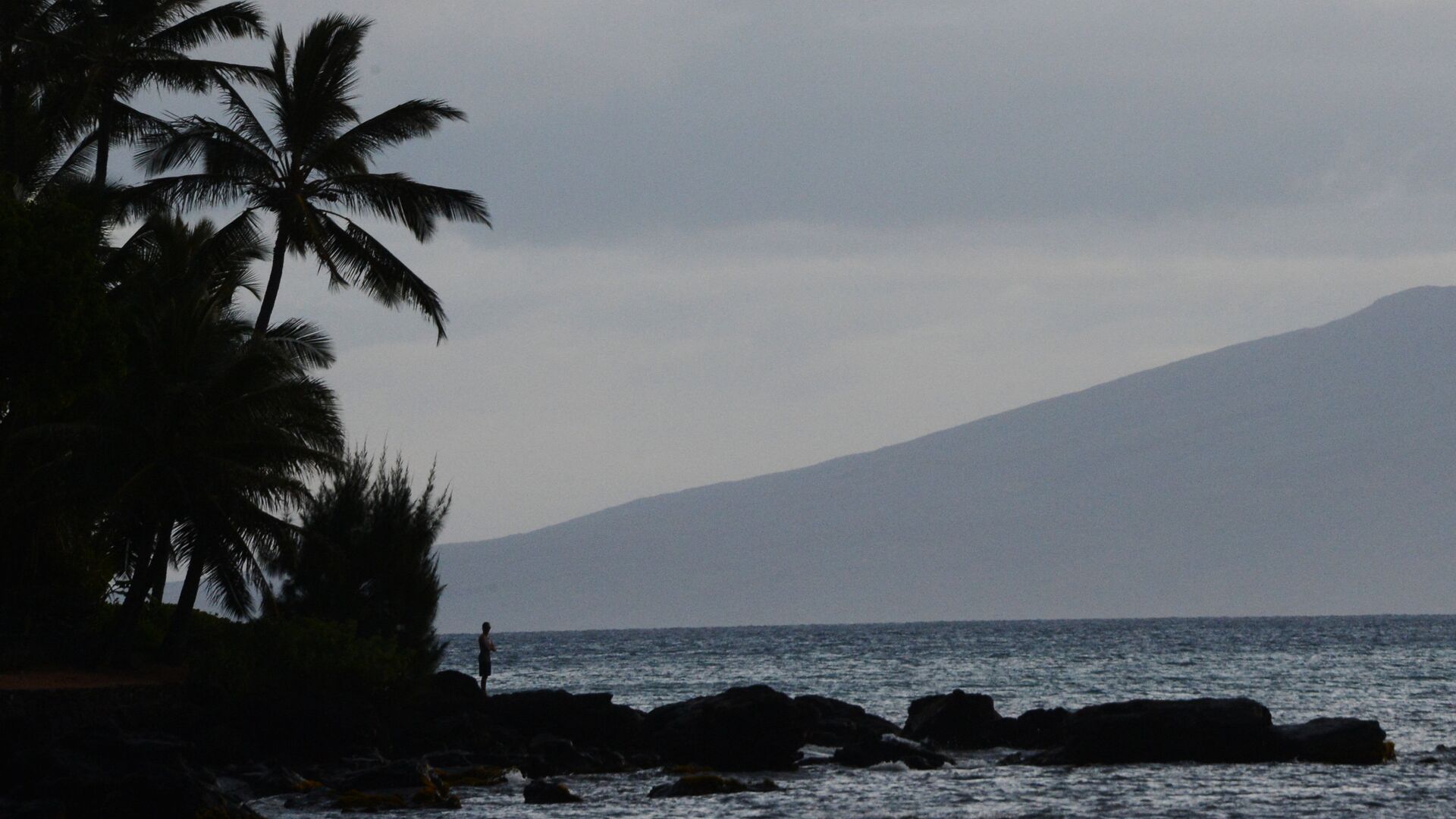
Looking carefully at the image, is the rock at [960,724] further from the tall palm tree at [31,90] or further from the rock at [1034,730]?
the tall palm tree at [31,90]

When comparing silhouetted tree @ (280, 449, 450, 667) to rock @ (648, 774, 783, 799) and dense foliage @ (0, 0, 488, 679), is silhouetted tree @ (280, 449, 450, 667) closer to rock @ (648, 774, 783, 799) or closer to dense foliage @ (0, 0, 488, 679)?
dense foliage @ (0, 0, 488, 679)

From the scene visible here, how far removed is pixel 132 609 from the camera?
1183 inches

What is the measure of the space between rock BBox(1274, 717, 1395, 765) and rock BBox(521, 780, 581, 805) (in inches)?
476

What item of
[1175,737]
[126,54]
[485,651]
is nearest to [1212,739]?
[1175,737]

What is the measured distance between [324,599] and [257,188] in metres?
8.17

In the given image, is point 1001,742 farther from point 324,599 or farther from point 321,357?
point 321,357

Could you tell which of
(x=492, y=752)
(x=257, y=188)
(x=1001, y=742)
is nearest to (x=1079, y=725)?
(x=1001, y=742)

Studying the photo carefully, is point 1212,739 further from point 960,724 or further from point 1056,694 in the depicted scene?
point 1056,694

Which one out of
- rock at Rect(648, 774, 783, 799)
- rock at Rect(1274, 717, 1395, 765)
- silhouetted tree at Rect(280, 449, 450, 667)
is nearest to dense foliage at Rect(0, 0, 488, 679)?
silhouetted tree at Rect(280, 449, 450, 667)

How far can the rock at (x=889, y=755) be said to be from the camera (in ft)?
92.9

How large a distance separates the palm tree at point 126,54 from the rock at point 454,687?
1191 centimetres

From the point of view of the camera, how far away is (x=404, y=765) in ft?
82.2

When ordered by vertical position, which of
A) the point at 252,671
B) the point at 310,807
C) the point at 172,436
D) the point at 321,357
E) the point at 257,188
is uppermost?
the point at 257,188

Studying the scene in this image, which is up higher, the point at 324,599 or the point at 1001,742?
the point at 324,599
